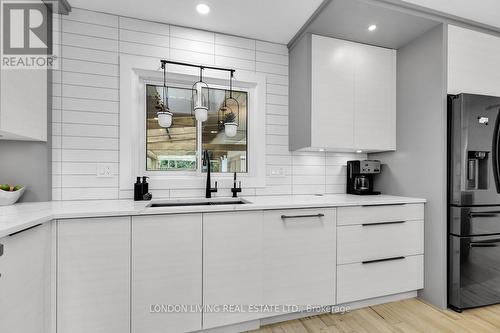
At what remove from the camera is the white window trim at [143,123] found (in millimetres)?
1951

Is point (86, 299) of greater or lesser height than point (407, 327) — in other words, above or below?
above

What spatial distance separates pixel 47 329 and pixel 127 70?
180cm

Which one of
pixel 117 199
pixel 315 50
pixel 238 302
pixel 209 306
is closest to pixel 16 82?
pixel 117 199

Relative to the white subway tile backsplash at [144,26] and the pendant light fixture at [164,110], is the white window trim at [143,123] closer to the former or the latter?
the pendant light fixture at [164,110]

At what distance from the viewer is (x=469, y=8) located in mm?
1888

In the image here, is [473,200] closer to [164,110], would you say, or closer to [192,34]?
[164,110]

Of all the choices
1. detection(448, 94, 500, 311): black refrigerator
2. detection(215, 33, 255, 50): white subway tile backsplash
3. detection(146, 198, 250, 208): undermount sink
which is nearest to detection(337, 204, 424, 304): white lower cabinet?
detection(448, 94, 500, 311): black refrigerator

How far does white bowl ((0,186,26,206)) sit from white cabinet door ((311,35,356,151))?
7.10ft

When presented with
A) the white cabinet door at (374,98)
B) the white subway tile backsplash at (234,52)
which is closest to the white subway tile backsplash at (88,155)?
the white subway tile backsplash at (234,52)

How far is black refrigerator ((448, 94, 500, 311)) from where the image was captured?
6.12ft

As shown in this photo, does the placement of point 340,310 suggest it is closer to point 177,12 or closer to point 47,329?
point 47,329

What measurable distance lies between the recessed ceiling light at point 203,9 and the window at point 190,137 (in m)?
0.64

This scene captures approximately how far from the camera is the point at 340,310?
1889 millimetres

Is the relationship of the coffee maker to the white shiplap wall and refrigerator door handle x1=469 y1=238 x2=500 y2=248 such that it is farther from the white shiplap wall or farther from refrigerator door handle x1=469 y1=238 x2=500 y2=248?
the white shiplap wall
